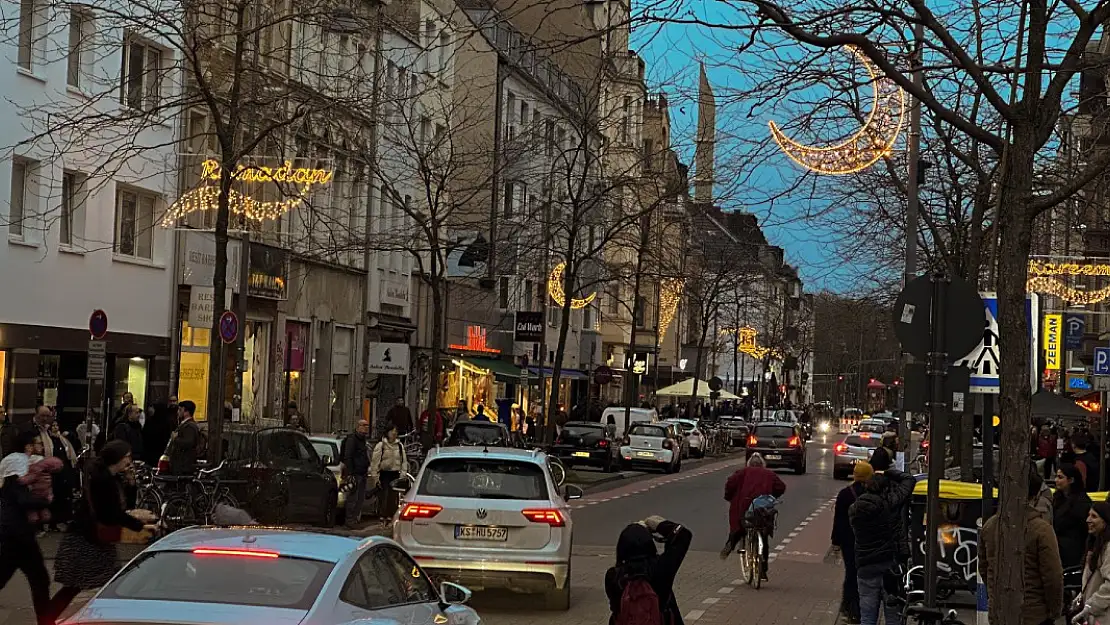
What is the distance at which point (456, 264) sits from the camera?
51969 millimetres

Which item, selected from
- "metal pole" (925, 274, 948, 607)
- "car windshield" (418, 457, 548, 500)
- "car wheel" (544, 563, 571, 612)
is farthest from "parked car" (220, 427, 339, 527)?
"metal pole" (925, 274, 948, 607)

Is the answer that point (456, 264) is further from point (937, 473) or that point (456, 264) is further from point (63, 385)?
point (937, 473)

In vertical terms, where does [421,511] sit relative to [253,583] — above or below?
below

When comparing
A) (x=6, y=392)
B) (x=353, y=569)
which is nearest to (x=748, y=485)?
(x=353, y=569)

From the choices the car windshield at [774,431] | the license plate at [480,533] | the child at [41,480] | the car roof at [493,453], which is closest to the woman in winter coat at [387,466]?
the car roof at [493,453]

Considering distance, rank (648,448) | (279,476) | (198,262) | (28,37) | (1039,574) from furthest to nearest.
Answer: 1. (648,448)
2. (198,262)
3. (28,37)
4. (279,476)
5. (1039,574)

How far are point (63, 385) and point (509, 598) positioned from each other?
17.4 m

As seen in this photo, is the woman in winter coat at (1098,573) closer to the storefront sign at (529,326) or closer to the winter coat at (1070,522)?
the winter coat at (1070,522)

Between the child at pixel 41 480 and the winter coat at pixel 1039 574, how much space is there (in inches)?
282

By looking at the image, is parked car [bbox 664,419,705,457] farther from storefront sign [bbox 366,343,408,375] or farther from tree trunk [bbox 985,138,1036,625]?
tree trunk [bbox 985,138,1036,625]

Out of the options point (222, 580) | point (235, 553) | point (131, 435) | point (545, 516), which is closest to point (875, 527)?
point (545, 516)

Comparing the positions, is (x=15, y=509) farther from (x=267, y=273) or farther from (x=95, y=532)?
(x=267, y=273)

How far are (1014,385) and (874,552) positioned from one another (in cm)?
370

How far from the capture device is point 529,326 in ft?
148
